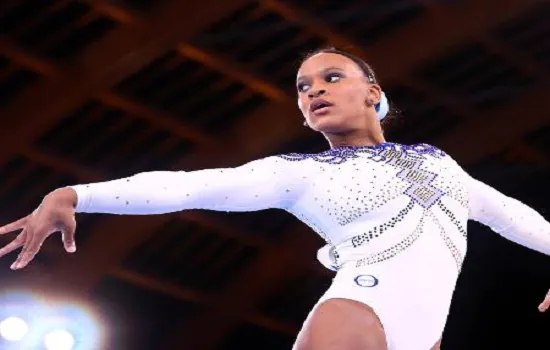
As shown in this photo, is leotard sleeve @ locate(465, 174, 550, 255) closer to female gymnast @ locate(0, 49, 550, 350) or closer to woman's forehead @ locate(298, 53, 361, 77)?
female gymnast @ locate(0, 49, 550, 350)

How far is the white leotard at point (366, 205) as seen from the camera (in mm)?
2557

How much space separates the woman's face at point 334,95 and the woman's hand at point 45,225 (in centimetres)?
79

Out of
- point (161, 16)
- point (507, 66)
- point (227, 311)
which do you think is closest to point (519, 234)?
point (161, 16)

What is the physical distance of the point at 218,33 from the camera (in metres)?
8.30

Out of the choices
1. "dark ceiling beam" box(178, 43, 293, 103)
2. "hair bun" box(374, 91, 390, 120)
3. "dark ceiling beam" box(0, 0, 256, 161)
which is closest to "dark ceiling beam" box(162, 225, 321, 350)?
"dark ceiling beam" box(178, 43, 293, 103)

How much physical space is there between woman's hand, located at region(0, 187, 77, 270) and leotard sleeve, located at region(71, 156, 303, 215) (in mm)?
48

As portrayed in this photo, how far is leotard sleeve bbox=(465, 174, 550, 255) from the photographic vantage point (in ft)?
9.86

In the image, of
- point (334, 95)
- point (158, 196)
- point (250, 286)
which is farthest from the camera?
point (250, 286)

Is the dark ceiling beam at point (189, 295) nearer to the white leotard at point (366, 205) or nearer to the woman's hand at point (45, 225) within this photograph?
the white leotard at point (366, 205)

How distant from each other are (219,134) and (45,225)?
274 inches

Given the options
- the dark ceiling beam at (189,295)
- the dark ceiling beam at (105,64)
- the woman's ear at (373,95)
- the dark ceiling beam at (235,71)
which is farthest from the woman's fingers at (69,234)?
the dark ceiling beam at (189,295)

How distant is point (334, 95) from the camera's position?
9.73ft

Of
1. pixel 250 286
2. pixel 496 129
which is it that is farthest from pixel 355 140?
pixel 250 286

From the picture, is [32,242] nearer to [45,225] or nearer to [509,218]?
[45,225]
